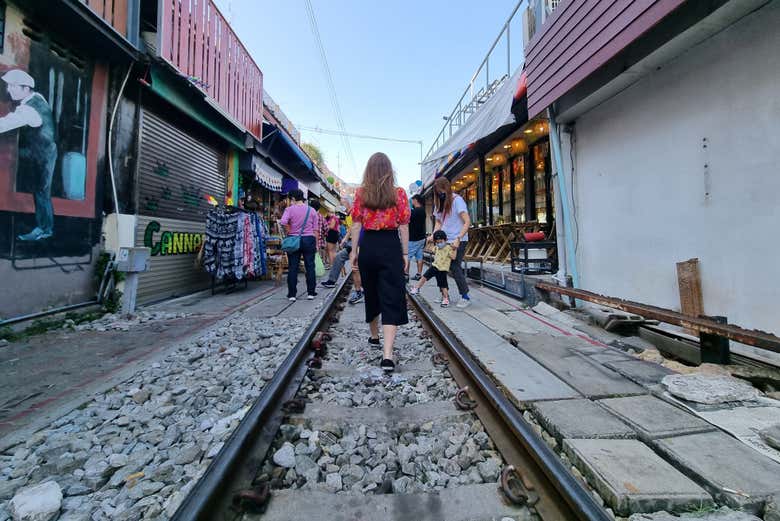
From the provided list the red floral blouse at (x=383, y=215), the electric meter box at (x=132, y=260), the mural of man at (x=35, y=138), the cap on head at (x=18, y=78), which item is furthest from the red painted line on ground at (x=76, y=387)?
the cap on head at (x=18, y=78)

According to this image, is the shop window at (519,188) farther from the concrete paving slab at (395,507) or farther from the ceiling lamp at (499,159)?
the concrete paving slab at (395,507)

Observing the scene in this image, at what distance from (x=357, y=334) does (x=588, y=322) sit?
2.96m

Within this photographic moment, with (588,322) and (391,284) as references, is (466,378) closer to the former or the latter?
(391,284)

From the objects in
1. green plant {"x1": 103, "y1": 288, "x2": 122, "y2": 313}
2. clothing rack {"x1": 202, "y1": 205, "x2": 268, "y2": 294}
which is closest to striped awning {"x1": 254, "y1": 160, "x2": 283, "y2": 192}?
clothing rack {"x1": 202, "y1": 205, "x2": 268, "y2": 294}

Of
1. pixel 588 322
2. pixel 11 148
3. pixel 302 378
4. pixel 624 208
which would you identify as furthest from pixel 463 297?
pixel 11 148

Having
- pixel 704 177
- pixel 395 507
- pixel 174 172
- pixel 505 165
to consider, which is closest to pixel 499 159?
pixel 505 165

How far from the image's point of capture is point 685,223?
3752 mm

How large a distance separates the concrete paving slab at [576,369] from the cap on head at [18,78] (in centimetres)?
605

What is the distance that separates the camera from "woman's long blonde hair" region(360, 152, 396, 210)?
298cm

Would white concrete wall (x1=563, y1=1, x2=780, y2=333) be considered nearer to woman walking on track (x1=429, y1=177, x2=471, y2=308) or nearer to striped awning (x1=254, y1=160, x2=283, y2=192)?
woman walking on track (x1=429, y1=177, x2=471, y2=308)

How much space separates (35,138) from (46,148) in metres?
0.15

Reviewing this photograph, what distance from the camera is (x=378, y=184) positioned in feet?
9.87

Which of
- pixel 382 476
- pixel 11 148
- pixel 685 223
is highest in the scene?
pixel 11 148

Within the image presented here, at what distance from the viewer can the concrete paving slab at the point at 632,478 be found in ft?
4.17
